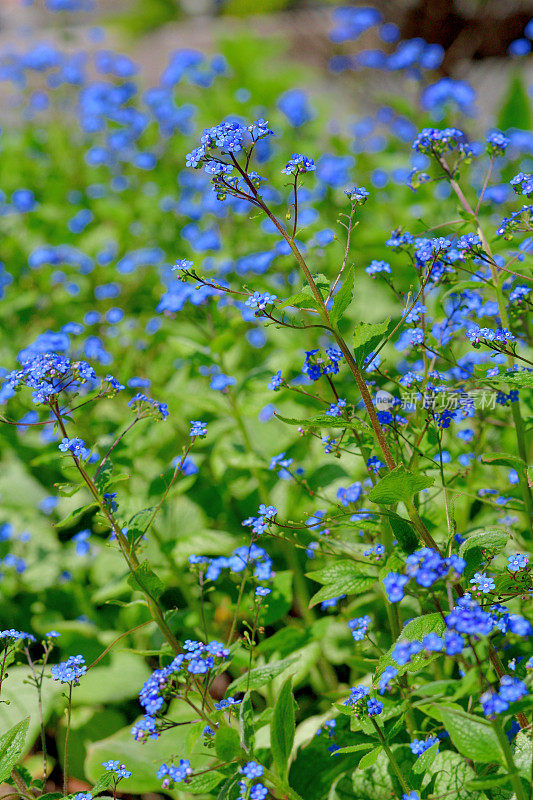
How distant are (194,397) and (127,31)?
623 inches

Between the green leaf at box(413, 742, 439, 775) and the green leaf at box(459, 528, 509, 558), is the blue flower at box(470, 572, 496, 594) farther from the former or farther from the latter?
the green leaf at box(413, 742, 439, 775)

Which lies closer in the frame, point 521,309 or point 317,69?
point 521,309

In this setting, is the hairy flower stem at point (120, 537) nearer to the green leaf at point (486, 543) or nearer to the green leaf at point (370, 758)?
the green leaf at point (370, 758)

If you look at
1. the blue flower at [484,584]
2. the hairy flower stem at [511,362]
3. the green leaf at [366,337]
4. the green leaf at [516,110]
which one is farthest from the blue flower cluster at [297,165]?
the green leaf at [516,110]

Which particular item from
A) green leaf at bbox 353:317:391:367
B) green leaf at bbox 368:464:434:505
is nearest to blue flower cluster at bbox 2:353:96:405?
green leaf at bbox 353:317:391:367

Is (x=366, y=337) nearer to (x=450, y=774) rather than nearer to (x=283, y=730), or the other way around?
(x=283, y=730)

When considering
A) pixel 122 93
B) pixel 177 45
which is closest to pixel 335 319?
pixel 122 93

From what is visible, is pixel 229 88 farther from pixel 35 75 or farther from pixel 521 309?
pixel 521 309

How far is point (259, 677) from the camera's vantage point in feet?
7.12

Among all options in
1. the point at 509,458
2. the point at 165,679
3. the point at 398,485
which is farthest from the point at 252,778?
the point at 509,458

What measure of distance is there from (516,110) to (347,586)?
16.4 feet

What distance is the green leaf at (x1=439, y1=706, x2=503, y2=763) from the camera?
164 centimetres

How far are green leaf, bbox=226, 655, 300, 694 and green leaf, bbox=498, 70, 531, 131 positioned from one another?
16.7 ft

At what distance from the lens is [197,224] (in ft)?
17.6
